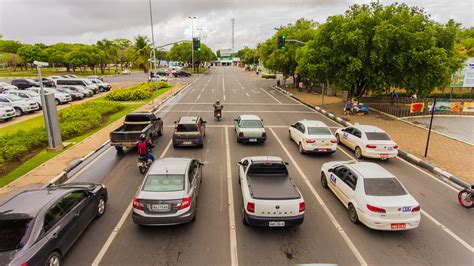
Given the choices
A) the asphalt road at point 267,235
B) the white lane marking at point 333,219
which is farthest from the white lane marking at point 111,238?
the white lane marking at point 333,219

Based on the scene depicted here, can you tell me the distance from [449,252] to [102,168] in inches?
513

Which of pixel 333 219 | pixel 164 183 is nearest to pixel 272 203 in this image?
pixel 333 219

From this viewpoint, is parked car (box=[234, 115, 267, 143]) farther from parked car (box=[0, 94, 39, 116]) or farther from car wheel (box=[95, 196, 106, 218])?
parked car (box=[0, 94, 39, 116])

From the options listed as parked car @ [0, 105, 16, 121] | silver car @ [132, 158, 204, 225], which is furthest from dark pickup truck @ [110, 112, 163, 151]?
parked car @ [0, 105, 16, 121]

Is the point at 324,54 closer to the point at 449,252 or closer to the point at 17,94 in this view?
the point at 449,252

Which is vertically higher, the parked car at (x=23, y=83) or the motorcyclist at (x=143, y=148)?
the parked car at (x=23, y=83)

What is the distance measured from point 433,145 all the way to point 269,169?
499 inches

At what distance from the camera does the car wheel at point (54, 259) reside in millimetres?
6062

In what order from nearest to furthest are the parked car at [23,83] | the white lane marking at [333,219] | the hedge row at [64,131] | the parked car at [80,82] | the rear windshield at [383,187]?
the white lane marking at [333,219]
the rear windshield at [383,187]
the hedge row at [64,131]
the parked car at [80,82]
the parked car at [23,83]

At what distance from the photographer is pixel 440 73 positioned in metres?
22.0

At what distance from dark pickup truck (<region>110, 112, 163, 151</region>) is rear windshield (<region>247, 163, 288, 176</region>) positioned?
7.26 m

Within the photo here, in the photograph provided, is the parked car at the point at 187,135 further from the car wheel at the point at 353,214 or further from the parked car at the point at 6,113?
the parked car at the point at 6,113

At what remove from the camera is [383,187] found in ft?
26.9

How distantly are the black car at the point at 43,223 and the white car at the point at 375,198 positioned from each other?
778 cm
